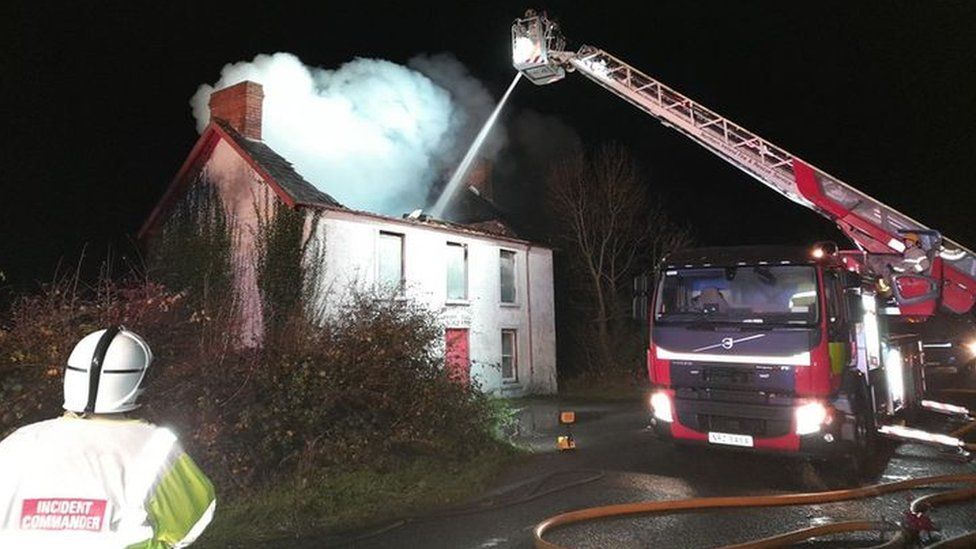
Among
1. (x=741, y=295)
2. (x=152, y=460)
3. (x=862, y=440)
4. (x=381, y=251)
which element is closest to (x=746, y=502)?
(x=862, y=440)

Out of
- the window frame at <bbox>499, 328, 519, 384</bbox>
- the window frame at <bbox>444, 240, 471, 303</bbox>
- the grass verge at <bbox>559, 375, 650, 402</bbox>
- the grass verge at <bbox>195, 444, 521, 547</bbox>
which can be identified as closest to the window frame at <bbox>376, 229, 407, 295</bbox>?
the window frame at <bbox>444, 240, 471, 303</bbox>

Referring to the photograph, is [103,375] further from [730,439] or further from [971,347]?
[971,347]

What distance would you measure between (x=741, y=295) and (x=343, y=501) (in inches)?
212

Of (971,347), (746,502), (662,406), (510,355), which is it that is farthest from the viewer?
(510,355)

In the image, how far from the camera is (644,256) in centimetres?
2673

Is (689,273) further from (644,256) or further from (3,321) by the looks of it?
(644,256)

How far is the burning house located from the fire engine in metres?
→ 6.73

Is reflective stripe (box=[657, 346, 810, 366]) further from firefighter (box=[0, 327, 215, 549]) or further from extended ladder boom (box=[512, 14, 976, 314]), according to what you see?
firefighter (box=[0, 327, 215, 549])

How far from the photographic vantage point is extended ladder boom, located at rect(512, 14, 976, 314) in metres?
10.5

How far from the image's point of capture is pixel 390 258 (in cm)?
1773

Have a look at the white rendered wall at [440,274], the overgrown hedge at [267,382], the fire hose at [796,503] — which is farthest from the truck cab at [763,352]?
the white rendered wall at [440,274]

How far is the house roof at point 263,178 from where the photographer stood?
53.3 ft

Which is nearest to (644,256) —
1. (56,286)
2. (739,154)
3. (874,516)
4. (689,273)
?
(739,154)

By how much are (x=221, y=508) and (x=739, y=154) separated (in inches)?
429
